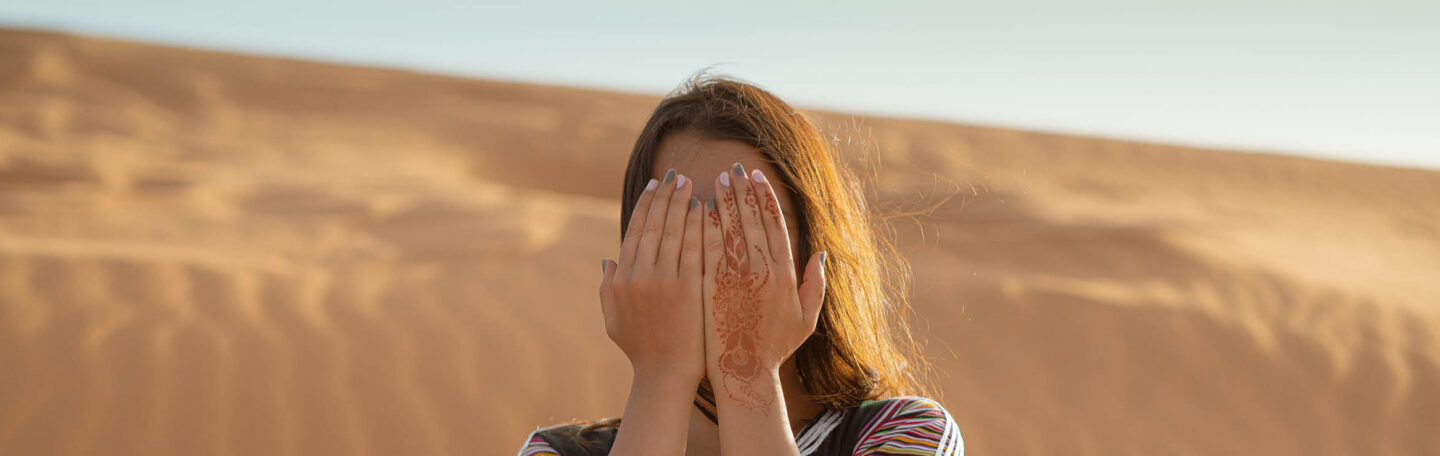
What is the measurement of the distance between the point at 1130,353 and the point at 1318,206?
11.7 meters

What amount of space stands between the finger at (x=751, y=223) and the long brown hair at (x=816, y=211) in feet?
0.47

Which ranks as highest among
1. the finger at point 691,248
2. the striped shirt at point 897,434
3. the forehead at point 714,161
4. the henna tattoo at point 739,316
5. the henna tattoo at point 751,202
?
the forehead at point 714,161

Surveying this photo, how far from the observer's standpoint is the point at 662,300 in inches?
72.9

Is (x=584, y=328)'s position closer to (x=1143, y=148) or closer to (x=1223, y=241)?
(x=1223, y=241)

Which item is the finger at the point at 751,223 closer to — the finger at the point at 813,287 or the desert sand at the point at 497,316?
the finger at the point at 813,287

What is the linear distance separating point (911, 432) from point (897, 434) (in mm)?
27

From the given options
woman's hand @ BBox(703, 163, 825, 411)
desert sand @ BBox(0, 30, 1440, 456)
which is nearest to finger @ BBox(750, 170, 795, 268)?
woman's hand @ BBox(703, 163, 825, 411)

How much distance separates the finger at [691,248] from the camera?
189 centimetres

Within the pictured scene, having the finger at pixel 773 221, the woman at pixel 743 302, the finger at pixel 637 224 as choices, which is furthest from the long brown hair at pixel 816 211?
the finger at pixel 637 224

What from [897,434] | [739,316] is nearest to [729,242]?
[739,316]

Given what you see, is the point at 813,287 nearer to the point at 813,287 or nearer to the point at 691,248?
the point at 813,287

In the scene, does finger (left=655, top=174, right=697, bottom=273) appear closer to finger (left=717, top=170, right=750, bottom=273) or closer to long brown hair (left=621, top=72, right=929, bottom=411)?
finger (left=717, top=170, right=750, bottom=273)

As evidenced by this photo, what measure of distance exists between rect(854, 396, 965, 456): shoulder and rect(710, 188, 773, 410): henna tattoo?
0.27 m

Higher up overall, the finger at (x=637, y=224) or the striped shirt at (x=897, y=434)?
the finger at (x=637, y=224)
